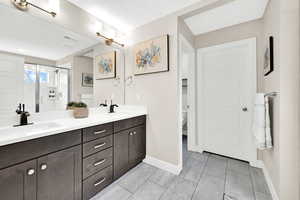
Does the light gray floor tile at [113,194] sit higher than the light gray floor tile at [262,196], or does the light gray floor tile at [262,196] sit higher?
the light gray floor tile at [113,194]

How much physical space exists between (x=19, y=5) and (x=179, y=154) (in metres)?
2.50

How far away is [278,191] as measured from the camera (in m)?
1.30

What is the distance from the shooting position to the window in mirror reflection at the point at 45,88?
1.42 m

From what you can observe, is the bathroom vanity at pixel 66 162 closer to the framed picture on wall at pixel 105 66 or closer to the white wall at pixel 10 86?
the white wall at pixel 10 86

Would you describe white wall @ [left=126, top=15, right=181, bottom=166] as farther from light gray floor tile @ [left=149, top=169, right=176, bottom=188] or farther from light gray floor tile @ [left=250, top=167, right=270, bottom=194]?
light gray floor tile @ [left=250, top=167, right=270, bottom=194]

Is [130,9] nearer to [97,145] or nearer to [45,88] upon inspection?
[45,88]

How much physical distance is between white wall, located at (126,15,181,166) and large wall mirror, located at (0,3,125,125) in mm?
609

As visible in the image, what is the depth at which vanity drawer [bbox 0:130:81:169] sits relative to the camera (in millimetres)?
866

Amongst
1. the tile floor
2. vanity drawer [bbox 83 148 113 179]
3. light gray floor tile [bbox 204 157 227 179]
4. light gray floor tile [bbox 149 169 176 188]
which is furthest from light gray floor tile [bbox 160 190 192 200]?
vanity drawer [bbox 83 148 113 179]

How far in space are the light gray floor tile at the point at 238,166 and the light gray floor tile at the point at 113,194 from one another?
5.14 ft

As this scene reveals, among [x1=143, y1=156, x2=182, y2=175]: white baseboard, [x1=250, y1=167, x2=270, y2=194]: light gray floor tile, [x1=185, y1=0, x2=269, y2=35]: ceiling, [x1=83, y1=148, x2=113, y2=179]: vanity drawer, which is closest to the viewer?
[x1=83, y1=148, x2=113, y2=179]: vanity drawer

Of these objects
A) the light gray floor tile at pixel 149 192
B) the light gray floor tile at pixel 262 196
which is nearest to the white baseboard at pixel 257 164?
the light gray floor tile at pixel 262 196

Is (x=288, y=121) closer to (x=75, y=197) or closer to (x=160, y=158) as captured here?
(x=160, y=158)

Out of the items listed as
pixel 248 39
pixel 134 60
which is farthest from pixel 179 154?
pixel 248 39
